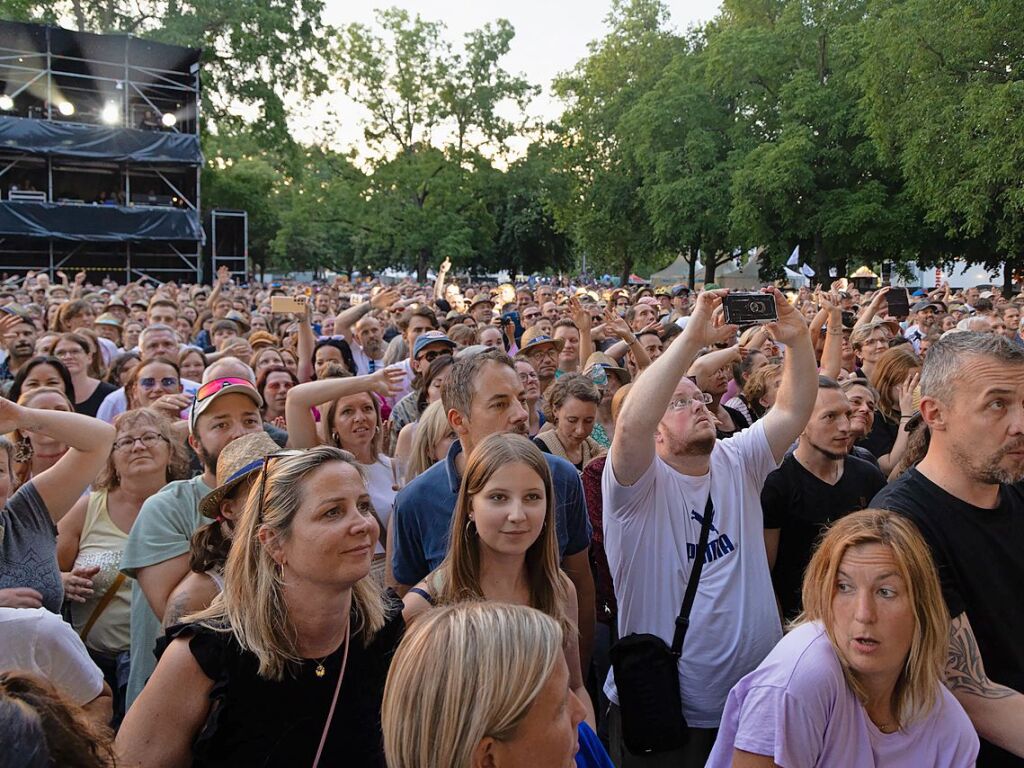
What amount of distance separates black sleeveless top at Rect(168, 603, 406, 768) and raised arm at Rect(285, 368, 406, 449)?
Result: 7.07 ft

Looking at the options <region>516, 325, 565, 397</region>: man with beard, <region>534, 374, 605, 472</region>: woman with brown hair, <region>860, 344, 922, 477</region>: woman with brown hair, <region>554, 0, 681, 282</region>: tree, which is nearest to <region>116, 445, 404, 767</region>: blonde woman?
<region>534, 374, 605, 472</region>: woman with brown hair

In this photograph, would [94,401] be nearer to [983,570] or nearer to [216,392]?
[216,392]

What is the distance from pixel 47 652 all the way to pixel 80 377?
14.7 ft

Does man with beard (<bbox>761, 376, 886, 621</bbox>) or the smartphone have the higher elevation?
the smartphone

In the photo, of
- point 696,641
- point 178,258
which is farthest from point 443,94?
point 696,641

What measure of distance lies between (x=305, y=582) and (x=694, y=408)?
1631 millimetres

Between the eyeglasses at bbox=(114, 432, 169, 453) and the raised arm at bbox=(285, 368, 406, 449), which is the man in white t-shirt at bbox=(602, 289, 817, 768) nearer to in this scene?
the raised arm at bbox=(285, 368, 406, 449)

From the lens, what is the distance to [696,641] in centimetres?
323

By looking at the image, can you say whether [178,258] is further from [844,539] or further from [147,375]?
[844,539]

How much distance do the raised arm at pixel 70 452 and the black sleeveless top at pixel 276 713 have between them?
144 centimetres

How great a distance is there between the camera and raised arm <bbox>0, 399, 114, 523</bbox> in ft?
11.1

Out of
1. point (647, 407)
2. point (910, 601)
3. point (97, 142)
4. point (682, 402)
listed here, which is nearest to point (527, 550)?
point (647, 407)

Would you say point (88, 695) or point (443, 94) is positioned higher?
point (443, 94)

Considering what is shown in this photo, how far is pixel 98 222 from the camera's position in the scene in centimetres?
2664
